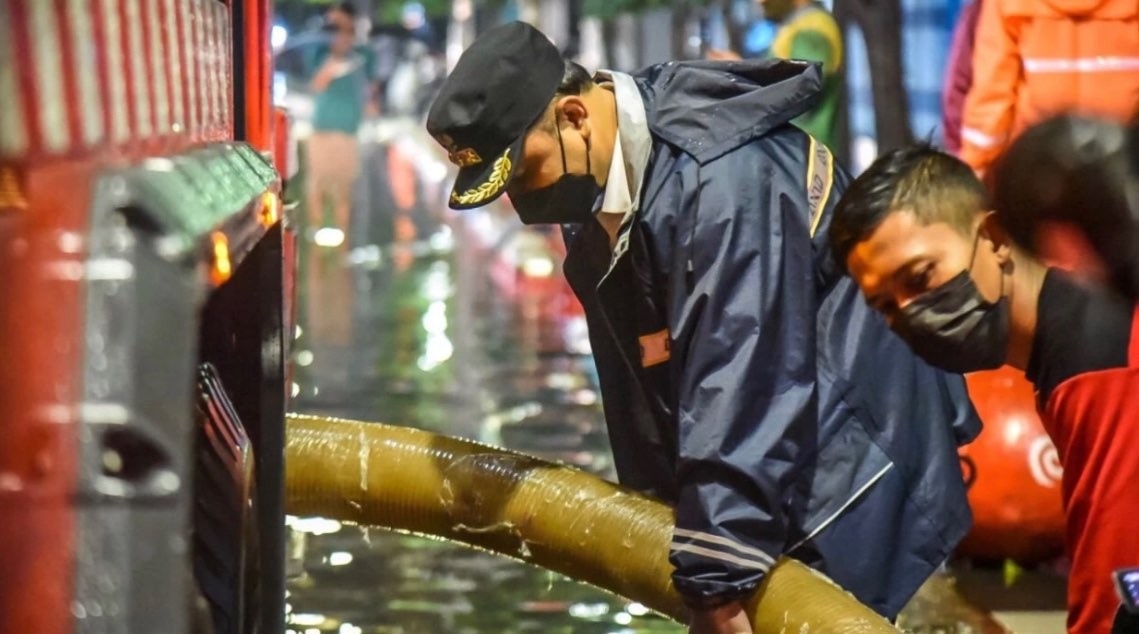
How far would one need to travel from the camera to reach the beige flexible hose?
12.0ft

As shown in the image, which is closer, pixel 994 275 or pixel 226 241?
pixel 226 241

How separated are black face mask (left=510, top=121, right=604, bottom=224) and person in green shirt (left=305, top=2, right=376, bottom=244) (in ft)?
51.3

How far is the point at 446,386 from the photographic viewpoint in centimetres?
1070

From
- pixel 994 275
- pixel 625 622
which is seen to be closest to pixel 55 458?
pixel 994 275

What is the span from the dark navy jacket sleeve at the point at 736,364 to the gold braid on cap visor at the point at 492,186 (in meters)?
0.38

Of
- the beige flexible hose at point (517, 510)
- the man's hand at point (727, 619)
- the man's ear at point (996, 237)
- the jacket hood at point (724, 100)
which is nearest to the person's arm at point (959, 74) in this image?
the beige flexible hose at point (517, 510)

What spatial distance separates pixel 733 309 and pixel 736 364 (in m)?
0.11

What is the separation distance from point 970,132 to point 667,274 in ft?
15.5

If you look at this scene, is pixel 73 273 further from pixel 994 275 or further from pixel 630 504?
pixel 630 504

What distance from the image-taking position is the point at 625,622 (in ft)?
20.7

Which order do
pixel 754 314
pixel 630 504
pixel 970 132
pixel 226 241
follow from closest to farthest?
pixel 226 241 < pixel 754 314 < pixel 630 504 < pixel 970 132

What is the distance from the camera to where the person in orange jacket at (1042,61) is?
26.0ft

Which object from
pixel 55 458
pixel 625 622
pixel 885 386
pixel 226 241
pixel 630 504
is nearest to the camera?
pixel 55 458

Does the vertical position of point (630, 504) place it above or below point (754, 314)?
below
